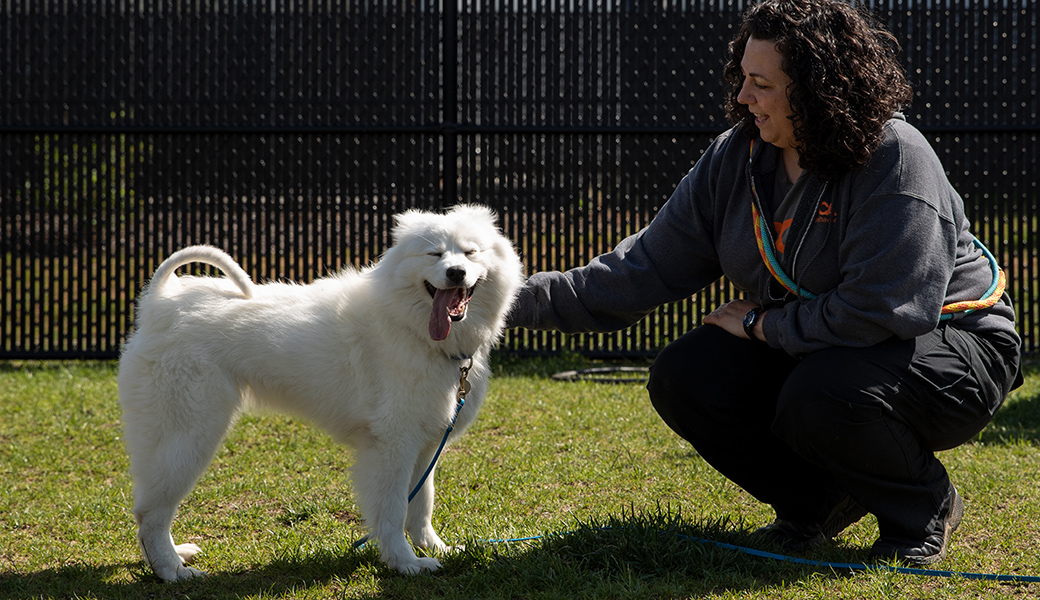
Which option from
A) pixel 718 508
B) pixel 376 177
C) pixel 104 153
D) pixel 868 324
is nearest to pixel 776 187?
pixel 868 324

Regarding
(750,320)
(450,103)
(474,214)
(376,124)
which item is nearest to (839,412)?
(750,320)

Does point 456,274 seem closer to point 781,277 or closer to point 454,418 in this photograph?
point 454,418

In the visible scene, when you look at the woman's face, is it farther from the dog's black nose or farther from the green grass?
the green grass

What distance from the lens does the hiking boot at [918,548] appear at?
271 cm

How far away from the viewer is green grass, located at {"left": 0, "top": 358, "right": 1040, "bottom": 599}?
2.66 meters

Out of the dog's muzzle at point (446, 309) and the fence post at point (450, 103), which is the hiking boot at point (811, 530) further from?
the fence post at point (450, 103)

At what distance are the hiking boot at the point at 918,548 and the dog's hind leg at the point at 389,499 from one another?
4.57 feet

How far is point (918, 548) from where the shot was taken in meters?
2.72

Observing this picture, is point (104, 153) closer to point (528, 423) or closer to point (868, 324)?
point (528, 423)

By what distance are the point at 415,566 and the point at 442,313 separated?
80 centimetres

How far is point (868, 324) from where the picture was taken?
8.59ft

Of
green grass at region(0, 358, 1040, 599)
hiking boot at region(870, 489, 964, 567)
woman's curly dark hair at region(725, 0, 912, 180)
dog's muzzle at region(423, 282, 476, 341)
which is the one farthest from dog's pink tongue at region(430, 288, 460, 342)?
hiking boot at region(870, 489, 964, 567)

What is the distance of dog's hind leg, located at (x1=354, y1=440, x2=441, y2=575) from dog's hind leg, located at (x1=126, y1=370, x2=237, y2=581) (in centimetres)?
52

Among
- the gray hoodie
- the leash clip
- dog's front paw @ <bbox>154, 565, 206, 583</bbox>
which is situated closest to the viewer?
the gray hoodie
